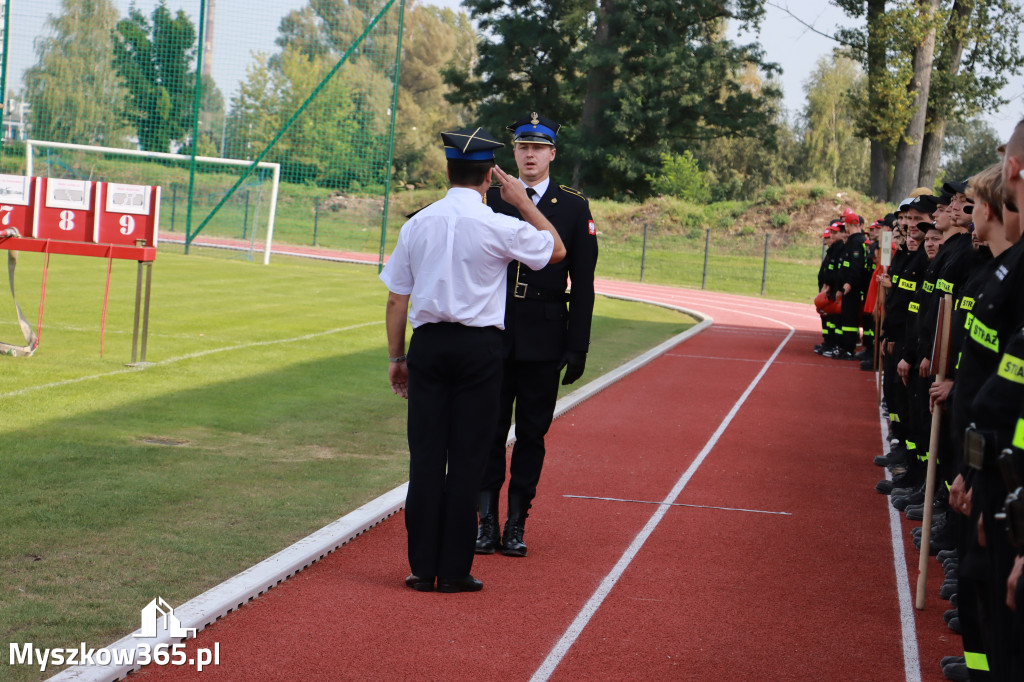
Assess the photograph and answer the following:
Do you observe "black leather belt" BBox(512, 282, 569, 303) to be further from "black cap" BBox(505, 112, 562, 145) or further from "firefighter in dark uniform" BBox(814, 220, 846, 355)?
"firefighter in dark uniform" BBox(814, 220, 846, 355)

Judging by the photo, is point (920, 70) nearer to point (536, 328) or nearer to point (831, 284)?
point (831, 284)

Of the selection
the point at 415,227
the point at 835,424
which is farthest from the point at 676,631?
the point at 835,424

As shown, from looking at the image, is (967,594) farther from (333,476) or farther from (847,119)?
(847,119)

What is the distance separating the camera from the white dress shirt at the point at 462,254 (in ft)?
17.3

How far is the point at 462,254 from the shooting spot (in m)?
5.28

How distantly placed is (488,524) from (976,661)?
287 centimetres

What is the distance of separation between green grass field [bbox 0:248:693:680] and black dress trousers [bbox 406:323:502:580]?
1.67 ft

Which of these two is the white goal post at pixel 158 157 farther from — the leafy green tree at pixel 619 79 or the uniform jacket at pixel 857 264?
the leafy green tree at pixel 619 79

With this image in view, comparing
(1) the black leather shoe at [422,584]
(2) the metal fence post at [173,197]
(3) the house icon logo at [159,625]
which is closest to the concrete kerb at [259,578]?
(3) the house icon logo at [159,625]

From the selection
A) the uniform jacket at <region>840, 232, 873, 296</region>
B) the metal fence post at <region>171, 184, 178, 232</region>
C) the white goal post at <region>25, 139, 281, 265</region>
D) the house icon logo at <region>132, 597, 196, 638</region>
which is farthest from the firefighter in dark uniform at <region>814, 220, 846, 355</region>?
the metal fence post at <region>171, 184, 178, 232</region>

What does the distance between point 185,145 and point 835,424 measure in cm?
2560

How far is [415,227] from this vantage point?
5348mm

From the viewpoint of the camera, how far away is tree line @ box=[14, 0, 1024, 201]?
1283 inches

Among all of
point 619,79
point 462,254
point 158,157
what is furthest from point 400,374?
point 619,79
